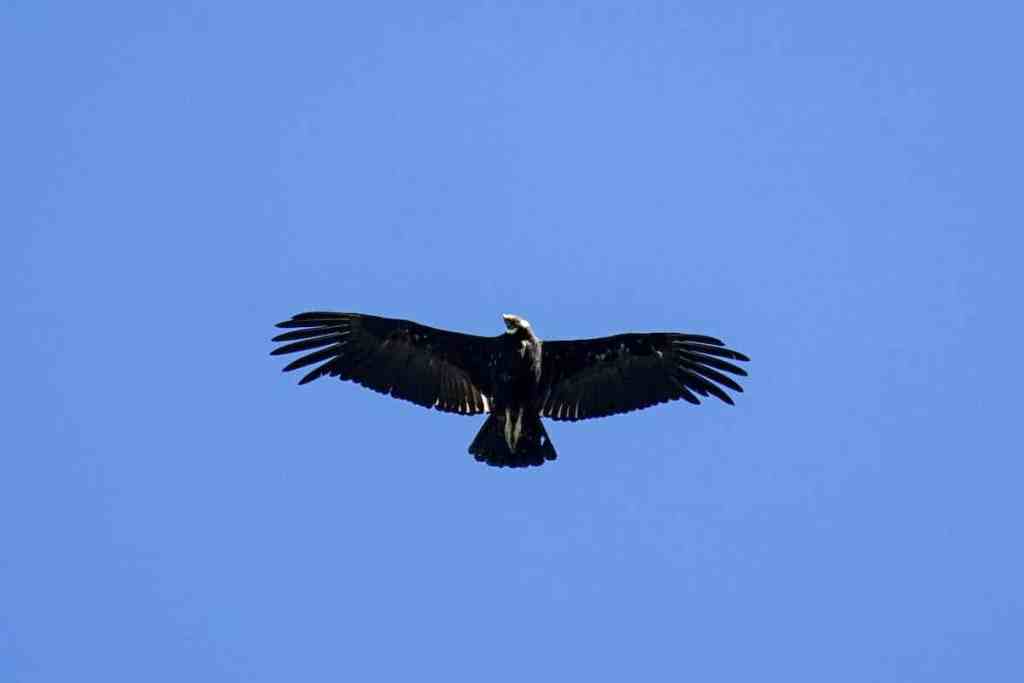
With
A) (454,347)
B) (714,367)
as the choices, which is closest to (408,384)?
(454,347)

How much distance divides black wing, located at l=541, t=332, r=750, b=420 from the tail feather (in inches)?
21.8

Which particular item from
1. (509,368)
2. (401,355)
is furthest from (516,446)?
(401,355)

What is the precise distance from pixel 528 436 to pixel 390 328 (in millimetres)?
2614

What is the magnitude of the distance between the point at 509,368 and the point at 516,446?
1.14 metres

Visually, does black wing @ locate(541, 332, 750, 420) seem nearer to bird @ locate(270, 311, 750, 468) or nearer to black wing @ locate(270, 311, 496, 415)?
bird @ locate(270, 311, 750, 468)

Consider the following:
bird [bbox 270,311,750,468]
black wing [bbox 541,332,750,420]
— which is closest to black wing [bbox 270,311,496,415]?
bird [bbox 270,311,750,468]

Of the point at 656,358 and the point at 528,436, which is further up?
the point at 656,358

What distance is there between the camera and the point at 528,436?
20141mm

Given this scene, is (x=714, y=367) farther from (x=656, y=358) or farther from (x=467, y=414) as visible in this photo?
(x=467, y=414)

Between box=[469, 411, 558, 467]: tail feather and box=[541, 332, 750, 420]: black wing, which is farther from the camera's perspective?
box=[541, 332, 750, 420]: black wing

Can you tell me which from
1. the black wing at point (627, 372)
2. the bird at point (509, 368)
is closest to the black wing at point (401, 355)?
the bird at point (509, 368)

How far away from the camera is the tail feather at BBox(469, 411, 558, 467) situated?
19984 millimetres

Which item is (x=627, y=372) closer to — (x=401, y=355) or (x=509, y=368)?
(x=509, y=368)

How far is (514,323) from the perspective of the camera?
20031mm
